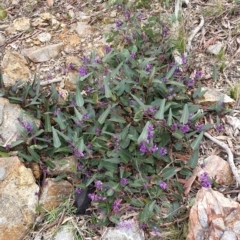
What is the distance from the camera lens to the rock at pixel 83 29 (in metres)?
3.57

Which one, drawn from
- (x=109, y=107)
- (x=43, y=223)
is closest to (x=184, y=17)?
(x=109, y=107)

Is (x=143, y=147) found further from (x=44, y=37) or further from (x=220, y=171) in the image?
(x=44, y=37)

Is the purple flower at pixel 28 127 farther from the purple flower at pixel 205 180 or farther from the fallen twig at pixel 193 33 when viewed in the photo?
the fallen twig at pixel 193 33

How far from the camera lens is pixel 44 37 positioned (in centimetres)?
360

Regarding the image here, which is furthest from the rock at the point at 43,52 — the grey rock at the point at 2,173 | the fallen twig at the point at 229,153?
the fallen twig at the point at 229,153

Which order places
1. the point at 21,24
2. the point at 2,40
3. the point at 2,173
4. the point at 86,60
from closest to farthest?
the point at 2,173 < the point at 86,60 < the point at 2,40 < the point at 21,24

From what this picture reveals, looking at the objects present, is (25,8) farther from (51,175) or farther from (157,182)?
(157,182)

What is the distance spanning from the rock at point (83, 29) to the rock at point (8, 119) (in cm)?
95

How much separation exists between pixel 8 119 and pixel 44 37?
971 millimetres

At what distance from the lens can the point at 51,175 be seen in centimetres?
280

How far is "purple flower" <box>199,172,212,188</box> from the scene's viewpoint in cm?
245

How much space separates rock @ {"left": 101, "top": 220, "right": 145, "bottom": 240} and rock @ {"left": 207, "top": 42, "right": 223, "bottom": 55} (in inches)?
61.8

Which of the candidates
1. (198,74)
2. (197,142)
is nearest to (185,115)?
(197,142)

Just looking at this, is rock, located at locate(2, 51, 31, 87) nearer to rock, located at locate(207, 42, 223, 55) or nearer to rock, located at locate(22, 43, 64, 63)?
rock, located at locate(22, 43, 64, 63)
